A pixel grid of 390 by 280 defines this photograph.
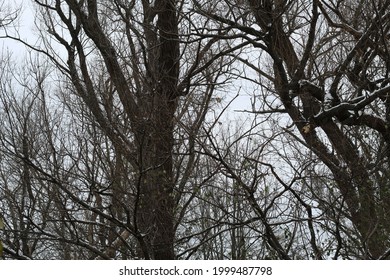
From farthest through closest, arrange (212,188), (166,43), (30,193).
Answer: (30,193)
(166,43)
(212,188)

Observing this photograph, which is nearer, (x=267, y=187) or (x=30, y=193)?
(x=267, y=187)

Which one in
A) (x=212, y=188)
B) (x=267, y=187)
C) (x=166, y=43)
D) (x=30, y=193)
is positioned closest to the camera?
(x=267, y=187)

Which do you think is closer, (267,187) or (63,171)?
(267,187)

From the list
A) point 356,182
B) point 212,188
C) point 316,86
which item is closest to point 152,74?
point 212,188

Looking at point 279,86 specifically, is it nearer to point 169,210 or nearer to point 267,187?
point 267,187

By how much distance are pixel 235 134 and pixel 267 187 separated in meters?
1.41

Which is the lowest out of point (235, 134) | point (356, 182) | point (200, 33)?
point (356, 182)

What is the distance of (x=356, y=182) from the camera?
639cm

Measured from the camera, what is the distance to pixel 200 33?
7383mm

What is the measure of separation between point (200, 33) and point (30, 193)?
337 cm

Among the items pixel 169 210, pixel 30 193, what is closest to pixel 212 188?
pixel 169 210

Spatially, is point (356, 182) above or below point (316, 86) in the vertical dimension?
below
